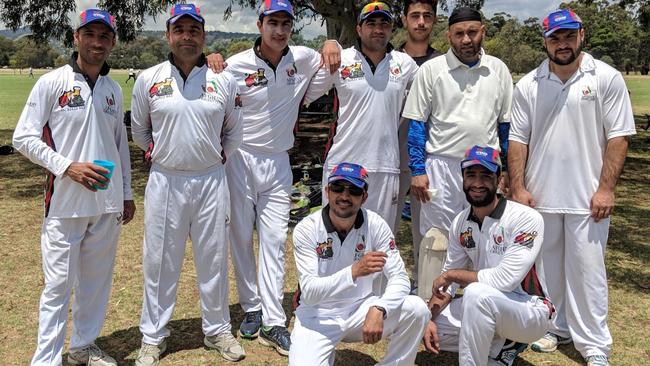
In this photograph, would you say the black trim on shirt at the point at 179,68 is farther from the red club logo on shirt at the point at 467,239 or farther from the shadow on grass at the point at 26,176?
the shadow on grass at the point at 26,176

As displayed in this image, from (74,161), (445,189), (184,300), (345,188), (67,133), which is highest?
(67,133)

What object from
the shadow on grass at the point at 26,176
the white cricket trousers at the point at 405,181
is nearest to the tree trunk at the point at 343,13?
the shadow on grass at the point at 26,176

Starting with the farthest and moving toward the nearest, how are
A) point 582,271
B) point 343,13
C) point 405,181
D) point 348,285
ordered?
point 343,13 < point 405,181 < point 582,271 < point 348,285

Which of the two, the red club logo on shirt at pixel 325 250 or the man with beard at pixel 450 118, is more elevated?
the man with beard at pixel 450 118

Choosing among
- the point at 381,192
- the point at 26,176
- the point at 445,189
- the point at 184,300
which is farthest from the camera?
the point at 26,176

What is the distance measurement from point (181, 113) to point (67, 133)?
0.73 m

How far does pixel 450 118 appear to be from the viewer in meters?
4.52

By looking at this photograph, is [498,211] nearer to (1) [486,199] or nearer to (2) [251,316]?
(1) [486,199]

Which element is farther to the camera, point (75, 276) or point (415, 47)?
point (415, 47)

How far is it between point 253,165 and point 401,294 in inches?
64.2

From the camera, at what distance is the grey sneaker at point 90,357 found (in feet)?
13.4

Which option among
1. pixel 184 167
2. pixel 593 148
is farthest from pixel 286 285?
pixel 593 148

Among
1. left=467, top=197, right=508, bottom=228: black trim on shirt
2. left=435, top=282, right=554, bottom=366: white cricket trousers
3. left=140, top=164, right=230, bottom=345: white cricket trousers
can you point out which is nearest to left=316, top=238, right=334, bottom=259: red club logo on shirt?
left=140, top=164, right=230, bottom=345: white cricket trousers

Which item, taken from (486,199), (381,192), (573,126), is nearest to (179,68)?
(381,192)
